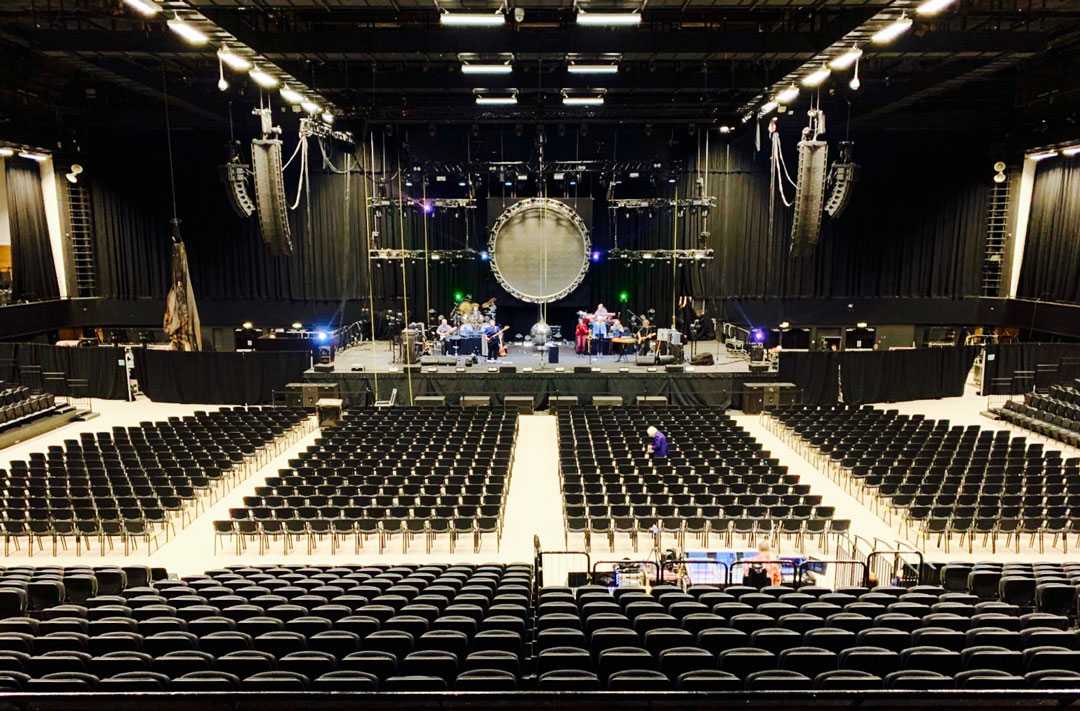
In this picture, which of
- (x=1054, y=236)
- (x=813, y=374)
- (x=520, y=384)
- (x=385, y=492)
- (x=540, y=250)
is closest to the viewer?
(x=385, y=492)

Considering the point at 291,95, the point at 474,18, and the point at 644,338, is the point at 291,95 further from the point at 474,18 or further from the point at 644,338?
the point at 644,338

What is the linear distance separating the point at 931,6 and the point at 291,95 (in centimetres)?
1434

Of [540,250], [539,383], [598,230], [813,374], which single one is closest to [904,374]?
[813,374]

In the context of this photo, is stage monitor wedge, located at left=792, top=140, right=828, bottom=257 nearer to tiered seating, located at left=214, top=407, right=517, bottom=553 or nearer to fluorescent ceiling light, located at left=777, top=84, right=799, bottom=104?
fluorescent ceiling light, located at left=777, top=84, right=799, bottom=104

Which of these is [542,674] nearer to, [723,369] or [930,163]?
[723,369]

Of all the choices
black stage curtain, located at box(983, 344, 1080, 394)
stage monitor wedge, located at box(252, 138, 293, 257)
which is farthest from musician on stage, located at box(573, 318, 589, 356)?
black stage curtain, located at box(983, 344, 1080, 394)

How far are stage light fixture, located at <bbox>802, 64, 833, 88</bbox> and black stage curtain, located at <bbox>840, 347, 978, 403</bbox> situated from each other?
9.77 metres

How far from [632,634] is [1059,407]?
62.3 ft

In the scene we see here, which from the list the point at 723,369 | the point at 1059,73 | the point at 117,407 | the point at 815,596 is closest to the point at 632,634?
the point at 815,596

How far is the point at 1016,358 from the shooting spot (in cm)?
2397

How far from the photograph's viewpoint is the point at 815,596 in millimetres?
8336

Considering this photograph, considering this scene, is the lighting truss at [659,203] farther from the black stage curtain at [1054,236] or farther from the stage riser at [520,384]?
the black stage curtain at [1054,236]

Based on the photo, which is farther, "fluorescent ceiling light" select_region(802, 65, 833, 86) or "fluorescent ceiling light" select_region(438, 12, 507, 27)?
"fluorescent ceiling light" select_region(802, 65, 833, 86)

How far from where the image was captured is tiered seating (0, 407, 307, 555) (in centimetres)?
1168
